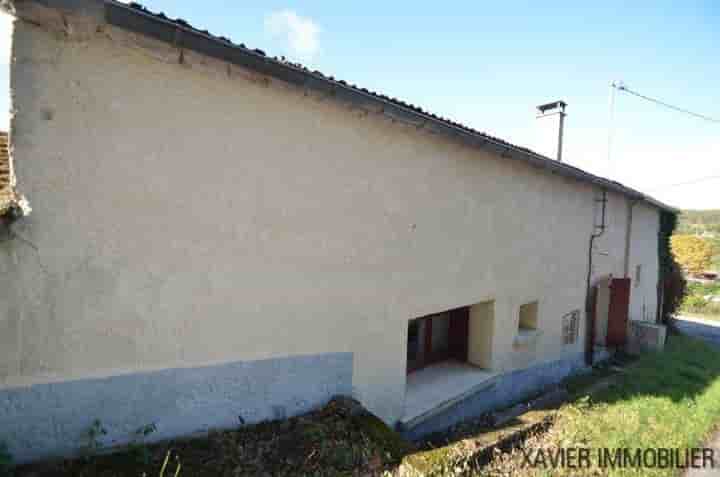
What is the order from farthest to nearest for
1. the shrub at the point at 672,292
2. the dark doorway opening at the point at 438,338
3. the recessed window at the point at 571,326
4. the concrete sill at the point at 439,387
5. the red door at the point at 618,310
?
the shrub at the point at 672,292 → the red door at the point at 618,310 → the recessed window at the point at 571,326 → the dark doorway opening at the point at 438,338 → the concrete sill at the point at 439,387

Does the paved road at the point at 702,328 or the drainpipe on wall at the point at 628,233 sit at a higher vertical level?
the drainpipe on wall at the point at 628,233

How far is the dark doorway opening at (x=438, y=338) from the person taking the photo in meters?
6.71

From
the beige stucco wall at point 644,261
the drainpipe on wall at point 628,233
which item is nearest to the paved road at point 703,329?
the beige stucco wall at point 644,261

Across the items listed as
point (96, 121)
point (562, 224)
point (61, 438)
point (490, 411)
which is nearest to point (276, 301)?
point (61, 438)

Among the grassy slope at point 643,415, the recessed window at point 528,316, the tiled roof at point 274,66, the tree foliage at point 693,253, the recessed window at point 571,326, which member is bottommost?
the grassy slope at point 643,415

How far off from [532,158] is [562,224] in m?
2.84

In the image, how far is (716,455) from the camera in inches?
212

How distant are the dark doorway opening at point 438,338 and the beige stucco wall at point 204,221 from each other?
119 cm

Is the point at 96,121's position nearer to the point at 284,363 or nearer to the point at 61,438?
the point at 61,438

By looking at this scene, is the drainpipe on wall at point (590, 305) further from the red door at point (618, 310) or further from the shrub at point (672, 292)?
the shrub at point (672, 292)

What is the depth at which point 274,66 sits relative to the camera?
133 inches

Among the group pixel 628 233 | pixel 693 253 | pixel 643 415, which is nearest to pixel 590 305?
pixel 628 233

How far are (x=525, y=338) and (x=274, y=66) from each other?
22.6 feet

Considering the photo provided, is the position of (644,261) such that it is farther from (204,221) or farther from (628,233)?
(204,221)
